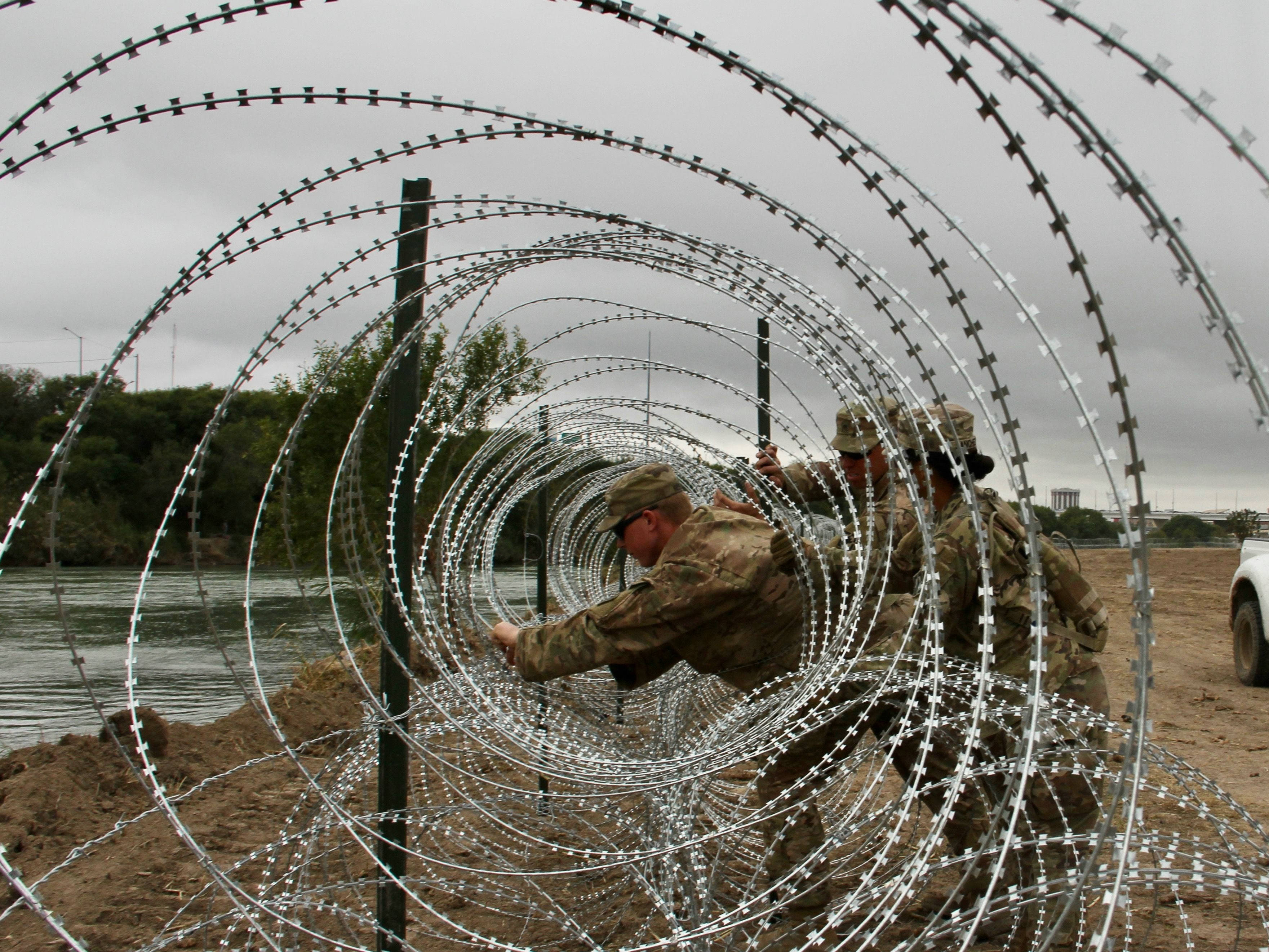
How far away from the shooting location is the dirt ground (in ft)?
15.4

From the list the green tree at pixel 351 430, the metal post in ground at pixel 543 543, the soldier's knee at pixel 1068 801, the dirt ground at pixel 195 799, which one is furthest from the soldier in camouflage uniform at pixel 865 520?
the green tree at pixel 351 430

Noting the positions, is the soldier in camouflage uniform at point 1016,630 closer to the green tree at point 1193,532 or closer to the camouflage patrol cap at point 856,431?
the camouflage patrol cap at point 856,431

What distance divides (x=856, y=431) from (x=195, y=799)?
478 cm

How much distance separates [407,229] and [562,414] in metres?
2.55

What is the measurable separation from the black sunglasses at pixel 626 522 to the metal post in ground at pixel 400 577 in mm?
810

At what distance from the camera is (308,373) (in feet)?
62.6

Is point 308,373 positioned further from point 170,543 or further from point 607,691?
point 170,543

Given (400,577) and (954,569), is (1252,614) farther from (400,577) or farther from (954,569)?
(400,577)

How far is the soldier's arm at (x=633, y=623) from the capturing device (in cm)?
400

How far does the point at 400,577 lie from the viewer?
14.3 ft

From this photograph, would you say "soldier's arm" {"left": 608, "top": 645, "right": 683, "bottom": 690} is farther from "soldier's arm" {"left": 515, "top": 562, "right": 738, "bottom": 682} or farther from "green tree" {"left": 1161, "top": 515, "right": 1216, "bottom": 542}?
"green tree" {"left": 1161, "top": 515, "right": 1216, "bottom": 542}

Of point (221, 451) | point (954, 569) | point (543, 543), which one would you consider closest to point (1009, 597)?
point (954, 569)

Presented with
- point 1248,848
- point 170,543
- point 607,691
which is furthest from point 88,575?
point 1248,848

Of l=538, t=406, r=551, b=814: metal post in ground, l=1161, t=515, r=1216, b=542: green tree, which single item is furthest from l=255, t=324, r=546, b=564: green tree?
l=1161, t=515, r=1216, b=542: green tree
